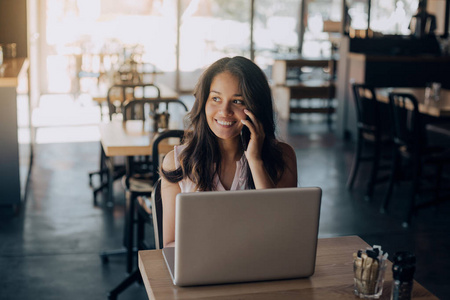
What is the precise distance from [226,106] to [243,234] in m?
0.61

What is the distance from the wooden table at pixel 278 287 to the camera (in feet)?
4.78

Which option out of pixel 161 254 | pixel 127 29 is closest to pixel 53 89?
pixel 127 29

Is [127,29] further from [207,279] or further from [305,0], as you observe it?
[207,279]

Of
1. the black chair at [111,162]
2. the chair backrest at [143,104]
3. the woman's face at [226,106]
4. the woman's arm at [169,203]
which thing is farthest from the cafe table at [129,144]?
the woman's face at [226,106]

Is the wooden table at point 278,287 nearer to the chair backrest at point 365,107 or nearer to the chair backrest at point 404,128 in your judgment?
the chair backrest at point 404,128

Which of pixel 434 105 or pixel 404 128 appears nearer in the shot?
pixel 404 128

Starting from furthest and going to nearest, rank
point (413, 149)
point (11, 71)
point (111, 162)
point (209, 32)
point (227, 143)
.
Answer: point (209, 32) < point (11, 71) < point (413, 149) < point (111, 162) < point (227, 143)

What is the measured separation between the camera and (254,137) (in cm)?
194

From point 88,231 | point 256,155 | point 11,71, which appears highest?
point 11,71

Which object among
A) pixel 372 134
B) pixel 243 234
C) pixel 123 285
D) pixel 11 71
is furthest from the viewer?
pixel 372 134

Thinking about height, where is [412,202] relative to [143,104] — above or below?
below

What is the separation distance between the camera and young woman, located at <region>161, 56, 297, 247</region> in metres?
1.94

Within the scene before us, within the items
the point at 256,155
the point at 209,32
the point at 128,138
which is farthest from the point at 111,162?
the point at 209,32

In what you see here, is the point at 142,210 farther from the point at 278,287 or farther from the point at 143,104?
the point at 278,287
